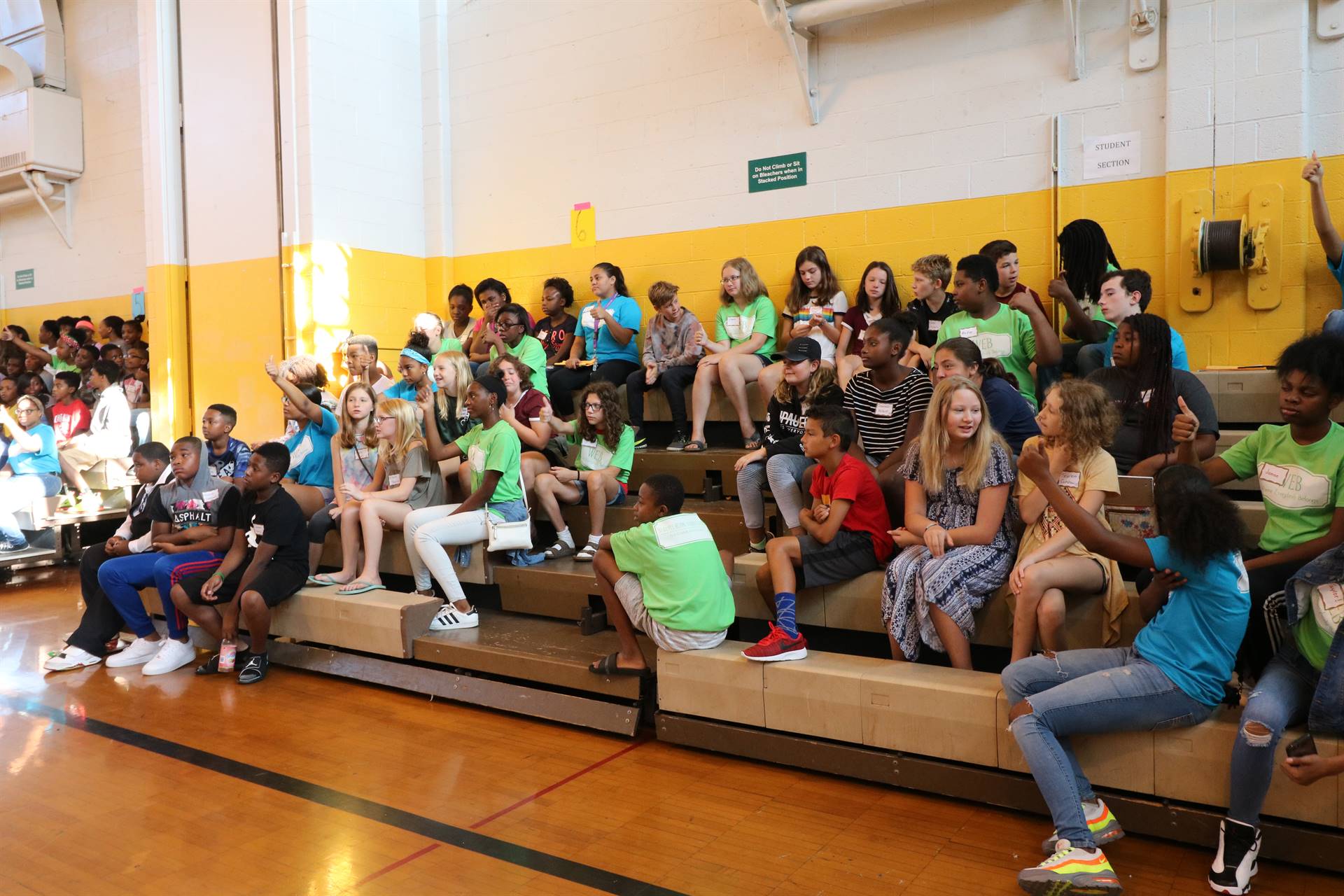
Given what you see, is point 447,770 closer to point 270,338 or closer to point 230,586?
point 230,586

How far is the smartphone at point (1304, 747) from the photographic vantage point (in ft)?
7.79

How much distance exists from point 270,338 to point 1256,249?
6.24 m

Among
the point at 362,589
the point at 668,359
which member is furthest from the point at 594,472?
the point at 668,359

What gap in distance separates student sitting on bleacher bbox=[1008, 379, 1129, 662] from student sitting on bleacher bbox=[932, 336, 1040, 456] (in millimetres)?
500

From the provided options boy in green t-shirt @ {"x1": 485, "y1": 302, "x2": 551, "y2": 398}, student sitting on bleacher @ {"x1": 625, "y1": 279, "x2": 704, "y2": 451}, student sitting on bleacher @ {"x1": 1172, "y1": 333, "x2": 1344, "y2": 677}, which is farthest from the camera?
boy in green t-shirt @ {"x1": 485, "y1": 302, "x2": 551, "y2": 398}

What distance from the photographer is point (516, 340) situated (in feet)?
20.6

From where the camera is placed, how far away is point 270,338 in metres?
7.14

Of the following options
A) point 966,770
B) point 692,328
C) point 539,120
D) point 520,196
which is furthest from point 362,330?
point 966,770

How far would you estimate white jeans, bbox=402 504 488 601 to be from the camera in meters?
4.52

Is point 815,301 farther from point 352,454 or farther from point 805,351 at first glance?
point 352,454

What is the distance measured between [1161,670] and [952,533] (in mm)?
851

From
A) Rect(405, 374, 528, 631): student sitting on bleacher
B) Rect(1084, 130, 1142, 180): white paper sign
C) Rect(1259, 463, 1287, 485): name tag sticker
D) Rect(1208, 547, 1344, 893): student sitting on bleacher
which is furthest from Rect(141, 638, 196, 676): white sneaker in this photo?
Rect(1084, 130, 1142, 180): white paper sign

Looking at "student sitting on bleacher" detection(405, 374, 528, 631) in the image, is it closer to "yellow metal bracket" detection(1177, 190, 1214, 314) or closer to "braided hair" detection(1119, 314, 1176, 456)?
"braided hair" detection(1119, 314, 1176, 456)

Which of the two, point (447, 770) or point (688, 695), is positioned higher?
point (688, 695)
